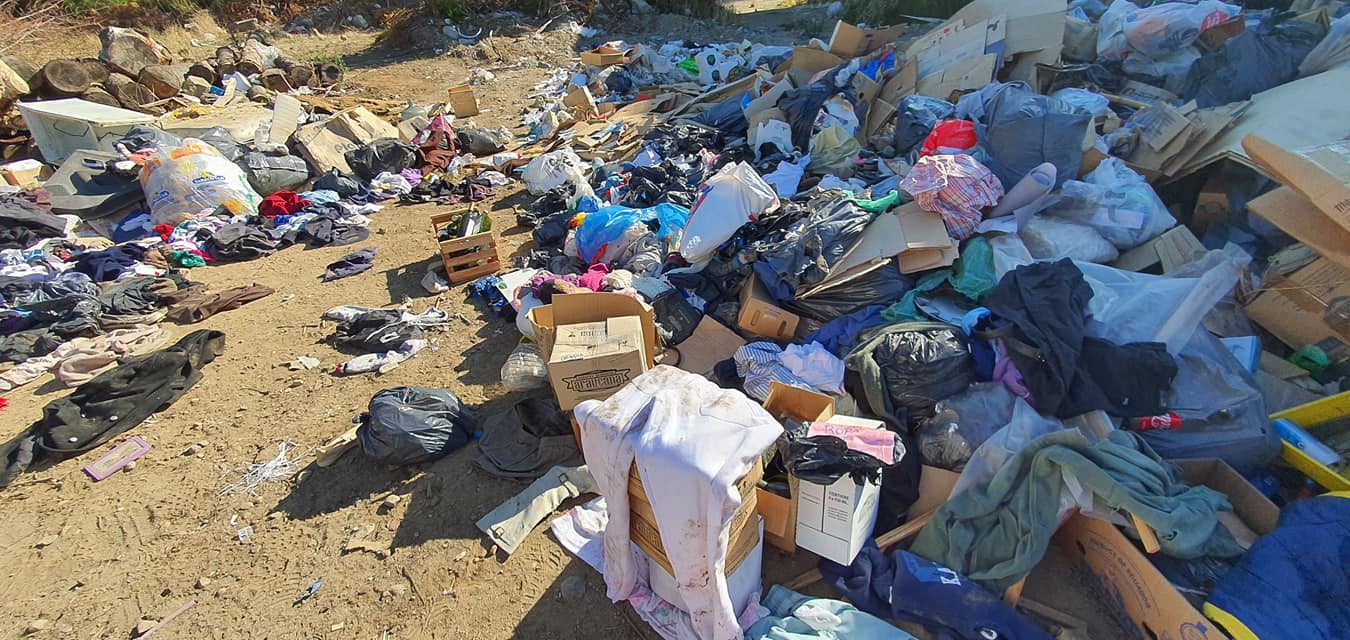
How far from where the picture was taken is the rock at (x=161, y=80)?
876 cm

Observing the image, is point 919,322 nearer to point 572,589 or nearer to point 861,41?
point 572,589

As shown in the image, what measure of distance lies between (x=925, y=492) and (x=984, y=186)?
1.90 meters

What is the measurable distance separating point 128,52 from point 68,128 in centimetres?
276

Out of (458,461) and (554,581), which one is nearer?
(554,581)

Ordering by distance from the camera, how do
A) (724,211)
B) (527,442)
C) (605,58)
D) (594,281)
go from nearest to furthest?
(527,442) → (724,211) → (594,281) → (605,58)

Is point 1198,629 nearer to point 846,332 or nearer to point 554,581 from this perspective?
point 846,332

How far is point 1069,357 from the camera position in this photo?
2445mm

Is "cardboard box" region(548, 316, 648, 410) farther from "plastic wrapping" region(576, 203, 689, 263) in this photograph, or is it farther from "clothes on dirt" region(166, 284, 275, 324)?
"clothes on dirt" region(166, 284, 275, 324)

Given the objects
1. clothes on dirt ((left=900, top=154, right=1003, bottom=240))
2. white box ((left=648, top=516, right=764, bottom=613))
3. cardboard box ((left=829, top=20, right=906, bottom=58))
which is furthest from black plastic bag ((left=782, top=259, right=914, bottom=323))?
cardboard box ((left=829, top=20, right=906, bottom=58))

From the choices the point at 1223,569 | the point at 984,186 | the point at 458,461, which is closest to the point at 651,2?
the point at 984,186

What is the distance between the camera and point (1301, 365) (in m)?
2.67

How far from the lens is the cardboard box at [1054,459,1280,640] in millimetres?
1784

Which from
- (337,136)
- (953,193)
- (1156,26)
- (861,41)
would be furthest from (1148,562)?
(337,136)

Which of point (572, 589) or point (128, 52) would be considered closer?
point (572, 589)
